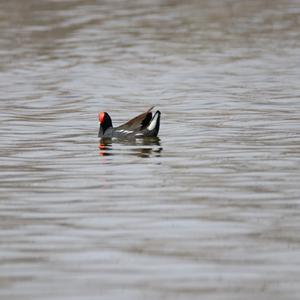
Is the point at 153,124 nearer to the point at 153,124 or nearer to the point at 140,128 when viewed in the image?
the point at 153,124

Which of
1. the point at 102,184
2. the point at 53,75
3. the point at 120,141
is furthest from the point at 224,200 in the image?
the point at 53,75

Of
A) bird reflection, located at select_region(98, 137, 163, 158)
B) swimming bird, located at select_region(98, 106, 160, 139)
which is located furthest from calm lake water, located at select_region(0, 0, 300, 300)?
swimming bird, located at select_region(98, 106, 160, 139)

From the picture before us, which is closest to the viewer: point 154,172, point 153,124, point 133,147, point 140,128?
point 154,172

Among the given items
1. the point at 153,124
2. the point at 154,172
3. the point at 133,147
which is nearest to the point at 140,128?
the point at 153,124

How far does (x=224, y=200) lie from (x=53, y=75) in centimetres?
1726

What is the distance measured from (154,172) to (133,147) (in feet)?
8.83

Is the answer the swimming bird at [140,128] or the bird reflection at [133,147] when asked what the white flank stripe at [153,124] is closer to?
the swimming bird at [140,128]

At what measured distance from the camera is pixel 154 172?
1290cm

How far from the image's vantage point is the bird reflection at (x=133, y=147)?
48.9 feet

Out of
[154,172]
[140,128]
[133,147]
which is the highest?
[154,172]

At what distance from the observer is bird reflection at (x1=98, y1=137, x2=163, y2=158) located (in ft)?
48.9

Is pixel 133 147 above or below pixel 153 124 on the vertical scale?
below

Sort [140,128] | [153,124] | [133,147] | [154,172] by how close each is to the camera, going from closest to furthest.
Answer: [154,172]
[133,147]
[153,124]
[140,128]

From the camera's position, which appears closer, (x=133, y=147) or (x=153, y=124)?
(x=133, y=147)
